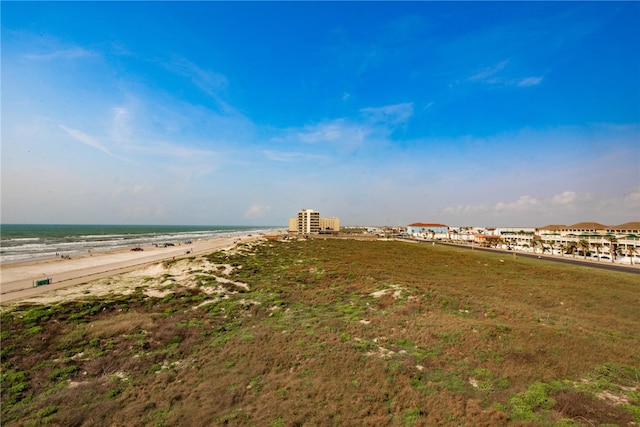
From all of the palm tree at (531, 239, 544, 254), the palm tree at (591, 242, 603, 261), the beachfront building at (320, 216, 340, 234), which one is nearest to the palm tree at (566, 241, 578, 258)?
the palm tree at (591, 242, 603, 261)

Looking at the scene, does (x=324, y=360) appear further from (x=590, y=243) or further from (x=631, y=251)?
(x=590, y=243)

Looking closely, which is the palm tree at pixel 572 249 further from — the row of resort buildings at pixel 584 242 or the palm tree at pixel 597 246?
the palm tree at pixel 597 246

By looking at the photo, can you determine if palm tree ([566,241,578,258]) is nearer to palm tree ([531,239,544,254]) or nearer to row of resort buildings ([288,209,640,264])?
row of resort buildings ([288,209,640,264])

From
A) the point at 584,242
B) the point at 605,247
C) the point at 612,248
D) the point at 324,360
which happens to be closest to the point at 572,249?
the point at 584,242

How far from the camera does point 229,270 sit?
31.5 metres

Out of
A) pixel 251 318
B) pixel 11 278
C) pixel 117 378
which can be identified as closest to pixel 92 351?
pixel 117 378

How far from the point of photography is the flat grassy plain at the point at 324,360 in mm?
8562

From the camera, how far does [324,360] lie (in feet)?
38.2

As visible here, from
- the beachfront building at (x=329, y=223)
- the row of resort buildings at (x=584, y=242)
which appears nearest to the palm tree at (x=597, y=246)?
the row of resort buildings at (x=584, y=242)

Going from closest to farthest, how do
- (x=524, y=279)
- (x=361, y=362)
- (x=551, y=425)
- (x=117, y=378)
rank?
(x=551, y=425)
(x=117, y=378)
(x=361, y=362)
(x=524, y=279)

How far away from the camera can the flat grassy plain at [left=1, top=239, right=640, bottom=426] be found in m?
8.56

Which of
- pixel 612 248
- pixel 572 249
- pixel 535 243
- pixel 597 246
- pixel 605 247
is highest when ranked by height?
pixel 612 248

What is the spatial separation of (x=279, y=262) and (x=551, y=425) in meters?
35.3

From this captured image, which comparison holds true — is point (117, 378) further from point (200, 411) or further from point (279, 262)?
point (279, 262)
